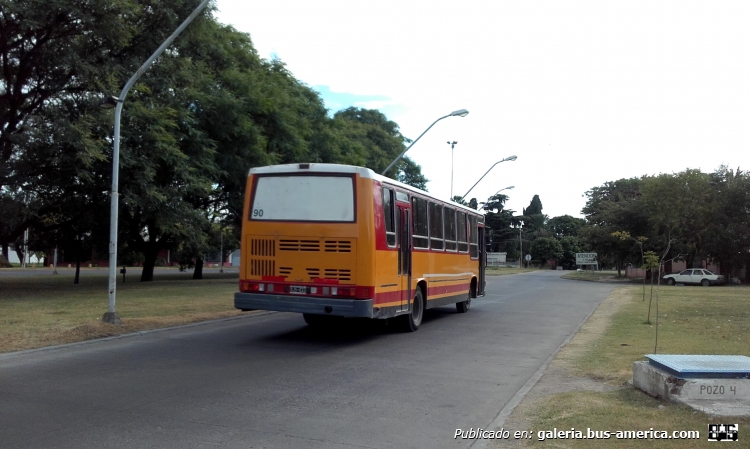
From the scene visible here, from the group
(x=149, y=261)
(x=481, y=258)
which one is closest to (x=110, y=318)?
(x=481, y=258)

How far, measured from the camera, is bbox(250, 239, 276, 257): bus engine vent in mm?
12766

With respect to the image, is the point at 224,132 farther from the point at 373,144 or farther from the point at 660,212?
the point at 660,212

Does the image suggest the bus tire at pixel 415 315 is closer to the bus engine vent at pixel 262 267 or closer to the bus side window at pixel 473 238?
the bus engine vent at pixel 262 267

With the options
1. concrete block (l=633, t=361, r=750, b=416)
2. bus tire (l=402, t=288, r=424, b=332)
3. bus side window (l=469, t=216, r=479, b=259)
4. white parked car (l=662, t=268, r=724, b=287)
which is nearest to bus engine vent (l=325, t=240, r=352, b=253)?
bus tire (l=402, t=288, r=424, b=332)

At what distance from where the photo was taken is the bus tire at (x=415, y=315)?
1496 cm

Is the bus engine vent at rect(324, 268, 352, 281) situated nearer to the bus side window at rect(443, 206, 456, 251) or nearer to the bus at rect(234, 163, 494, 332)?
the bus at rect(234, 163, 494, 332)

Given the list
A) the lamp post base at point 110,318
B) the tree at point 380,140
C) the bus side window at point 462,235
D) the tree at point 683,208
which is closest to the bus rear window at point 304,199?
the lamp post base at point 110,318

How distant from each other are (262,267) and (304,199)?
1542 mm

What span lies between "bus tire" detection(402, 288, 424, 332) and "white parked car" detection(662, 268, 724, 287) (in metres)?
40.1

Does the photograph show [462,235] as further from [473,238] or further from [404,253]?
[404,253]

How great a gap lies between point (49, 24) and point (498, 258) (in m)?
67.4

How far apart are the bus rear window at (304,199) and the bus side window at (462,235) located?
23.3ft

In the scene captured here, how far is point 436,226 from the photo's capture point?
659 inches

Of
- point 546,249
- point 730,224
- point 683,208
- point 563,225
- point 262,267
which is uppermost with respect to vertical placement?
point 563,225
